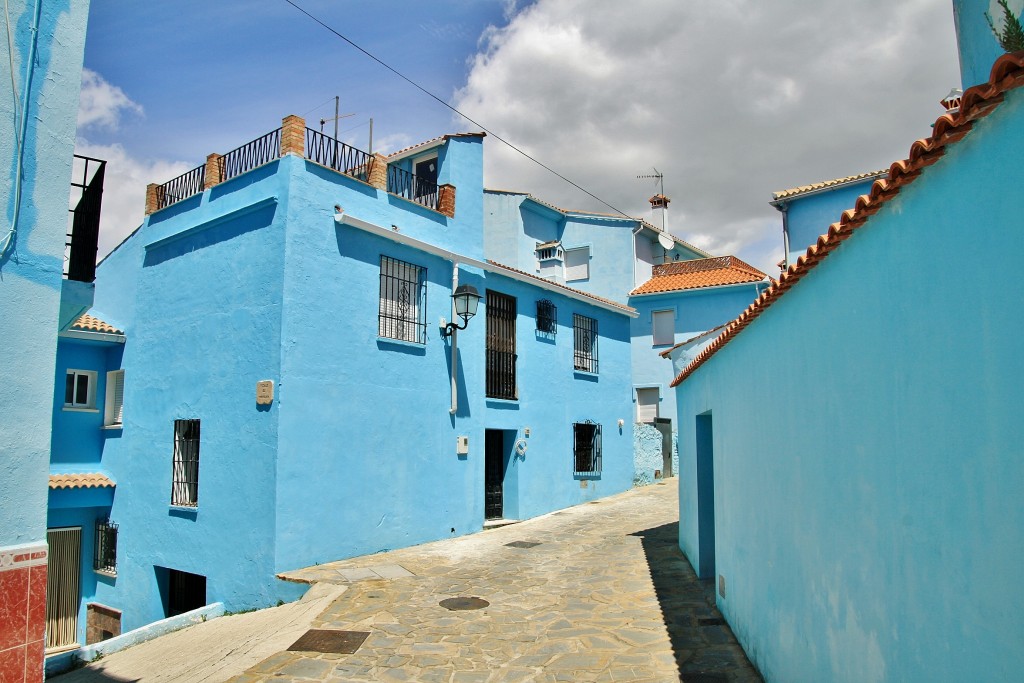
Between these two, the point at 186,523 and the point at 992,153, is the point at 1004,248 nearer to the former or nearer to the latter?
the point at 992,153

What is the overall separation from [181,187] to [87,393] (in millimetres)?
5039

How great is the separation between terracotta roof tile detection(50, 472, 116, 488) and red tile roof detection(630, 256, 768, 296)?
18.4 meters

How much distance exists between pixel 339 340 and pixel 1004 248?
10907 mm

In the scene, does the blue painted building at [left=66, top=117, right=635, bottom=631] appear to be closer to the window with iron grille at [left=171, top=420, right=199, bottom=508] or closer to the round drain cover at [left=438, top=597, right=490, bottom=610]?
the window with iron grille at [left=171, top=420, right=199, bottom=508]

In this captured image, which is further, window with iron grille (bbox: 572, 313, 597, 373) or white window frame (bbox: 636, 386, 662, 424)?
white window frame (bbox: 636, 386, 662, 424)

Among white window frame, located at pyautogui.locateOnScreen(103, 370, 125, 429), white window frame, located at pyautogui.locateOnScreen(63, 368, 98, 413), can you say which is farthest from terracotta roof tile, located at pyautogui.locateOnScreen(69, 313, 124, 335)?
white window frame, located at pyautogui.locateOnScreen(63, 368, 98, 413)

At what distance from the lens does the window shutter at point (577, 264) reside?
1113 inches

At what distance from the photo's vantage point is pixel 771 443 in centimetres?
594

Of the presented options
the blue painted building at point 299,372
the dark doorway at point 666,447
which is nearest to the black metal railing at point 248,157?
the blue painted building at point 299,372

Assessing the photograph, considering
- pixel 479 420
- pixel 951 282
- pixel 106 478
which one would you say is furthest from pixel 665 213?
pixel 951 282

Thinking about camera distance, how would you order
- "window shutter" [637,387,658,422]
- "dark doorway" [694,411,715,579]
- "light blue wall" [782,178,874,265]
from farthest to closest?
"window shutter" [637,387,658,422]
"light blue wall" [782,178,874,265]
"dark doorway" [694,411,715,579]

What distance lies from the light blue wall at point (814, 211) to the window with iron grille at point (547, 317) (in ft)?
21.2

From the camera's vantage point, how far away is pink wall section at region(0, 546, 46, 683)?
16.6 ft

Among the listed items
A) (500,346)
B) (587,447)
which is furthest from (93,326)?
(587,447)
